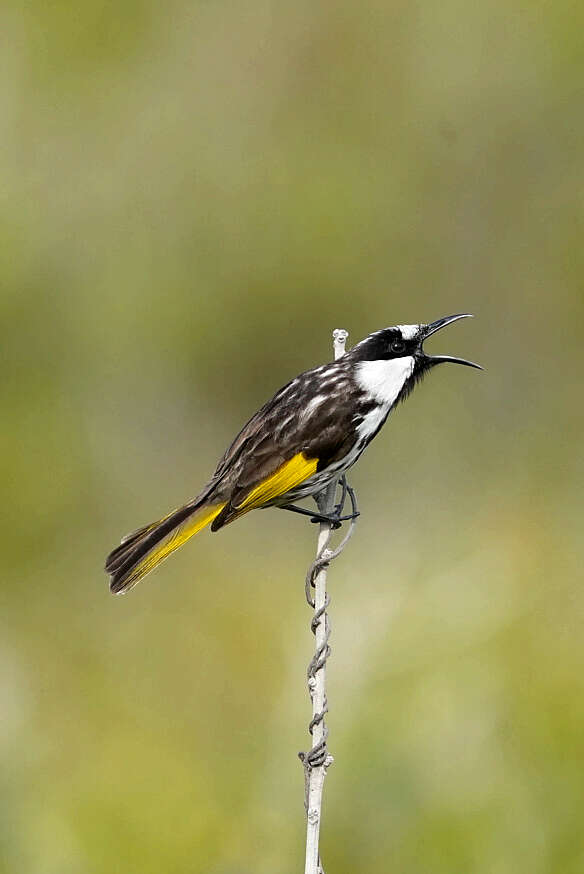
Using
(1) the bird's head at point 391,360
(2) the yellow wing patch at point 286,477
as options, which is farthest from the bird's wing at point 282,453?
(1) the bird's head at point 391,360

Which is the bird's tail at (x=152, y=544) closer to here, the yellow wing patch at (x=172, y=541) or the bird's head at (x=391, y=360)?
the yellow wing patch at (x=172, y=541)

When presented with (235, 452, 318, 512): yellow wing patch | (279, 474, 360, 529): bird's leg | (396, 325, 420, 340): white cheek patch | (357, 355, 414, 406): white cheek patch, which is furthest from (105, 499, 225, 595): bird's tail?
(396, 325, 420, 340): white cheek patch

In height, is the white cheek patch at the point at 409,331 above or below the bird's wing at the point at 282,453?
above

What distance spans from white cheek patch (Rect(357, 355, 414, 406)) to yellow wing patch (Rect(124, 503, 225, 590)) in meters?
0.42

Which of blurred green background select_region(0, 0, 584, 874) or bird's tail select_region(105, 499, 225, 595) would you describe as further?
blurred green background select_region(0, 0, 584, 874)

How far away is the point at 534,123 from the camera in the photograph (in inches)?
296

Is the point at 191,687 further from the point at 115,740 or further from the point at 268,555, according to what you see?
the point at 268,555

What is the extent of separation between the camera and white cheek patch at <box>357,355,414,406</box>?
306 cm

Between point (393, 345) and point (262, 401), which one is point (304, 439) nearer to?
point (393, 345)

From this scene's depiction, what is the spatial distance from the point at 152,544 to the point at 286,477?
334 millimetres

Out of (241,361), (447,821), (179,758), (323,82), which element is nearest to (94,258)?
(241,361)

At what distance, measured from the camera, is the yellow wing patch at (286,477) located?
3.03m

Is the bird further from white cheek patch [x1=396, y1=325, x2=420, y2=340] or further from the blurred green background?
the blurred green background

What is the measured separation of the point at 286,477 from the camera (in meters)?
3.03
